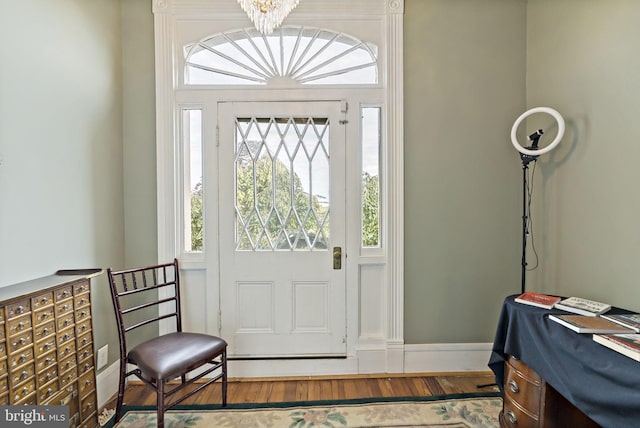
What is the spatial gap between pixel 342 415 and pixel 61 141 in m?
2.32

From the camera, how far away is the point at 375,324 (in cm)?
237

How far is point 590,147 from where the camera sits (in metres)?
1.80

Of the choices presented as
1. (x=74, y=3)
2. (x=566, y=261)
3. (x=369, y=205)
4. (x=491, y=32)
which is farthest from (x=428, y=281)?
(x=74, y=3)

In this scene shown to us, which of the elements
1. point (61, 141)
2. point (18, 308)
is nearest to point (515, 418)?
point (18, 308)

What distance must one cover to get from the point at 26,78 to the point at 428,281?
107 inches

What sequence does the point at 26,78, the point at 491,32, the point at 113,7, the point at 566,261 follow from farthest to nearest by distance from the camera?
1. the point at 491,32
2. the point at 113,7
3. the point at 566,261
4. the point at 26,78

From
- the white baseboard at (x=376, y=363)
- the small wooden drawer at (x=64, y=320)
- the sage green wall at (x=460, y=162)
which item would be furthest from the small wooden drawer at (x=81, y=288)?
the sage green wall at (x=460, y=162)

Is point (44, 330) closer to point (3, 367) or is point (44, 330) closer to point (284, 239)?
point (3, 367)

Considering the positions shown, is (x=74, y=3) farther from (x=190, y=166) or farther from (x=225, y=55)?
(x=190, y=166)

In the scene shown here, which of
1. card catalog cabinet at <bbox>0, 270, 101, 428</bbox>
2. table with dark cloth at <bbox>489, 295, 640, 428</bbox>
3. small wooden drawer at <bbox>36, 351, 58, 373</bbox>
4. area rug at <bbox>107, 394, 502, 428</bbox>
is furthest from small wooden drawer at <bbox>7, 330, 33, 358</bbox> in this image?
table with dark cloth at <bbox>489, 295, 640, 428</bbox>

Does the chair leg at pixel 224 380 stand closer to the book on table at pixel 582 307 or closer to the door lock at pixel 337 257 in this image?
the door lock at pixel 337 257

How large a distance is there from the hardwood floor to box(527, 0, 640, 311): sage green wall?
93 centimetres

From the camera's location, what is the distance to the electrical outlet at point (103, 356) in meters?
1.99

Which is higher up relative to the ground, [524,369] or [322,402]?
[524,369]
